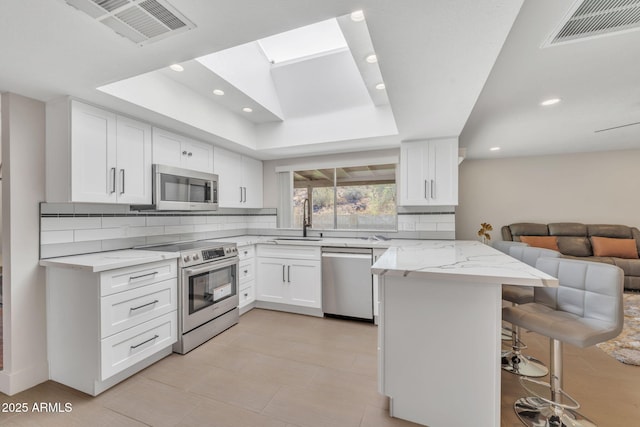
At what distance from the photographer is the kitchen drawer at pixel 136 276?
1929 millimetres

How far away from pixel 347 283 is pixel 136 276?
6.93 feet

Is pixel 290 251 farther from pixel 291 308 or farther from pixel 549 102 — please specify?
pixel 549 102

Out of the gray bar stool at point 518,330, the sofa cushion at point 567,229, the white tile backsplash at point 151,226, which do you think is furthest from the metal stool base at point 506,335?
the sofa cushion at point 567,229

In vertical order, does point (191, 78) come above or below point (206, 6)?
above

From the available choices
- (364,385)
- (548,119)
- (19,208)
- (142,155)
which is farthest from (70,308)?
(548,119)

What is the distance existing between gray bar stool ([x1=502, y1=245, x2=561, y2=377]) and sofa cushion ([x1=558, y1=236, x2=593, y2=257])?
11.3 feet

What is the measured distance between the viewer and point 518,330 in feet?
7.25

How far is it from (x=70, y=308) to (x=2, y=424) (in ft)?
2.25

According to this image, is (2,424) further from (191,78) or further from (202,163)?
(191,78)

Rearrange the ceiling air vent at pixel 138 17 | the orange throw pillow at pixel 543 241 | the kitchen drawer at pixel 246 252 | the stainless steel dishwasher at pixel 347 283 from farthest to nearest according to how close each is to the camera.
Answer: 1. the orange throw pillow at pixel 543 241
2. the kitchen drawer at pixel 246 252
3. the stainless steel dishwasher at pixel 347 283
4. the ceiling air vent at pixel 138 17

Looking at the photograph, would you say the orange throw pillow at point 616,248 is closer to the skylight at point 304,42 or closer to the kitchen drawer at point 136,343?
the skylight at point 304,42

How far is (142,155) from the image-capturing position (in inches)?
98.5

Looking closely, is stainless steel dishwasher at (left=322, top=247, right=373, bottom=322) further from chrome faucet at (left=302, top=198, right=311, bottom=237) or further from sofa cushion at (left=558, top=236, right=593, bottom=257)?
sofa cushion at (left=558, top=236, right=593, bottom=257)

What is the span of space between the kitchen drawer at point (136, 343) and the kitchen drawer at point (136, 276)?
328 mm
